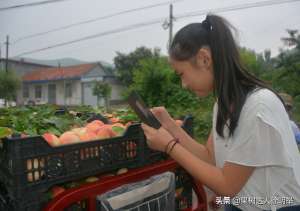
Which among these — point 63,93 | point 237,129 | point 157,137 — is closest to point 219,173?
point 237,129

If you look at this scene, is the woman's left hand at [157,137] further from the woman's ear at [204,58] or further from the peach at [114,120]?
the peach at [114,120]

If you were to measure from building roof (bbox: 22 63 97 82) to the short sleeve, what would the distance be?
34969mm

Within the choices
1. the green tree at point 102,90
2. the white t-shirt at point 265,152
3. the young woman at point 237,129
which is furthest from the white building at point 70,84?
the white t-shirt at point 265,152

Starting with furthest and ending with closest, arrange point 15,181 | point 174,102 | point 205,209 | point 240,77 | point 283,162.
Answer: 1. point 174,102
2. point 205,209
3. point 240,77
4. point 283,162
5. point 15,181

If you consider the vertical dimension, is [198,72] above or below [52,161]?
above

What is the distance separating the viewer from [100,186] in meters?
1.49

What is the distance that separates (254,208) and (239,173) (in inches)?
8.9

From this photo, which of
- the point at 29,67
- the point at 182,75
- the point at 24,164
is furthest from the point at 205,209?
the point at 29,67

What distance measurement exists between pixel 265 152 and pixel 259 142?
5 centimetres

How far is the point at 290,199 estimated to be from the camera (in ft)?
4.93

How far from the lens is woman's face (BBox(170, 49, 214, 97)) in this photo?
1.52 meters

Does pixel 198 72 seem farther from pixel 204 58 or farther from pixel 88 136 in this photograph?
pixel 88 136

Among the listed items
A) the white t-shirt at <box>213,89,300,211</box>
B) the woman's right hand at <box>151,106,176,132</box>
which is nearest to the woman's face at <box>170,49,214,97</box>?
the white t-shirt at <box>213,89,300,211</box>

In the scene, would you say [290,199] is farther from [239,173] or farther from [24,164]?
[24,164]
